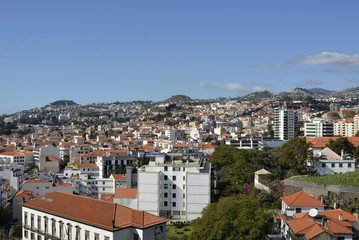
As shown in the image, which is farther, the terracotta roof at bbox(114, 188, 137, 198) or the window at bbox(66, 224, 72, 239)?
the terracotta roof at bbox(114, 188, 137, 198)

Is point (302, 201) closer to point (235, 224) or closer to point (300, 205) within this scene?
point (300, 205)

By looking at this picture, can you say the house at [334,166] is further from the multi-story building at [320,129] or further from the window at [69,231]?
the multi-story building at [320,129]

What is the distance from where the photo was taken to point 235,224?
20.8 m

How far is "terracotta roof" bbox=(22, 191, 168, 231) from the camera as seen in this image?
64.3 ft

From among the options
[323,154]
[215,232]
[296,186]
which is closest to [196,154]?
[323,154]

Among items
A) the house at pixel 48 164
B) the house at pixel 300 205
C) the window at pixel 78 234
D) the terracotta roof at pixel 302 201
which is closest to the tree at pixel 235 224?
the house at pixel 300 205

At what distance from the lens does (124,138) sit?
3561 inches

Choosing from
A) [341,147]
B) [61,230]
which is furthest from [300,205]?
[341,147]

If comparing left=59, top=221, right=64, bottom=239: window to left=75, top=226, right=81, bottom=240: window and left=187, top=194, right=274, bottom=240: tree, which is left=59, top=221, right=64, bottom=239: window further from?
left=187, top=194, right=274, bottom=240: tree

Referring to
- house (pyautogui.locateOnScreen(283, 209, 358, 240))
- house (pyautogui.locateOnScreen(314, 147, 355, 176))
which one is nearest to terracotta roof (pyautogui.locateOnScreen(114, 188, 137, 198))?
house (pyautogui.locateOnScreen(283, 209, 358, 240))

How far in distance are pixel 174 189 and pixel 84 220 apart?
14.3m

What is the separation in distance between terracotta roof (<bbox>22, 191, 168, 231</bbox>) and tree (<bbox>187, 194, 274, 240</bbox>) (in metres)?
2.19

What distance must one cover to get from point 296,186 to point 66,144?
52.5 m

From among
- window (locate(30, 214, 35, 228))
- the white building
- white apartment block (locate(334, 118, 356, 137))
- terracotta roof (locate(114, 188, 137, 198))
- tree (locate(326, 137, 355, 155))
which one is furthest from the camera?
white apartment block (locate(334, 118, 356, 137))
